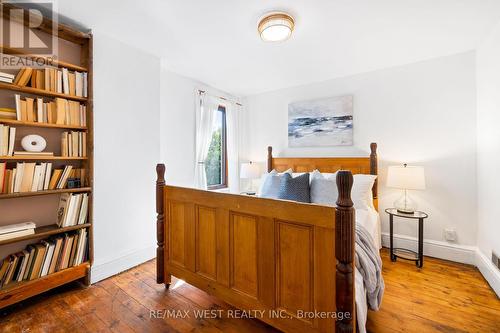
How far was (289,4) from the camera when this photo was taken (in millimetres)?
1776

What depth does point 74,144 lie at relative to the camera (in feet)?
6.81

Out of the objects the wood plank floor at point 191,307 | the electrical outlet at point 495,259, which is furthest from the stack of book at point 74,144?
the electrical outlet at point 495,259

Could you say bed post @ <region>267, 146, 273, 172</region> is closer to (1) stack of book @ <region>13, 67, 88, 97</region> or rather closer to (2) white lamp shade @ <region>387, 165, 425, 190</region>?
(2) white lamp shade @ <region>387, 165, 425, 190</region>

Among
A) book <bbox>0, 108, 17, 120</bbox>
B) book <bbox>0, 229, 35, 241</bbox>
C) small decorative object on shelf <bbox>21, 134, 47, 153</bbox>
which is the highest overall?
book <bbox>0, 108, 17, 120</bbox>

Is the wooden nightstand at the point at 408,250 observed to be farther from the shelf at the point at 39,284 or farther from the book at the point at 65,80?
the book at the point at 65,80

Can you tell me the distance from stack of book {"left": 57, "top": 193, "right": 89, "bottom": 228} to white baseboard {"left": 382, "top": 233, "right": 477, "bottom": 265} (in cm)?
348

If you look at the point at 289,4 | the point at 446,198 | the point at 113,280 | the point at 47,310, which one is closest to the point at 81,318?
the point at 47,310

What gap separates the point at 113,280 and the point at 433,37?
3.93m

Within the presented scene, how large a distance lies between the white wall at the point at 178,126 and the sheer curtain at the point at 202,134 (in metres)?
0.06

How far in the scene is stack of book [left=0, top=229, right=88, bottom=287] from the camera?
5.80 ft

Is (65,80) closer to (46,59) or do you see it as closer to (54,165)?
(46,59)

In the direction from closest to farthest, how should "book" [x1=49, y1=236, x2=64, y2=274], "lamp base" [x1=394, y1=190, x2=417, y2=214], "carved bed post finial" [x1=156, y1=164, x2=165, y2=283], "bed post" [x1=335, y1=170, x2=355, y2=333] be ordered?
1. "bed post" [x1=335, y1=170, x2=355, y2=333]
2. "book" [x1=49, y1=236, x2=64, y2=274]
3. "carved bed post finial" [x1=156, y1=164, x2=165, y2=283]
4. "lamp base" [x1=394, y1=190, x2=417, y2=214]

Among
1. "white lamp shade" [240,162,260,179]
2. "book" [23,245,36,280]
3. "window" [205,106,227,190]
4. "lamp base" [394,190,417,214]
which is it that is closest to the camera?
"book" [23,245,36,280]

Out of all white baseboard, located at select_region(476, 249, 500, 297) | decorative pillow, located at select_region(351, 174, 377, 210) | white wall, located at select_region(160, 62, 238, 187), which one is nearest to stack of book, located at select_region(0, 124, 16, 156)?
white wall, located at select_region(160, 62, 238, 187)
